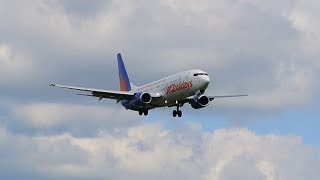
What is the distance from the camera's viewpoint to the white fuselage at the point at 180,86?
149000 mm

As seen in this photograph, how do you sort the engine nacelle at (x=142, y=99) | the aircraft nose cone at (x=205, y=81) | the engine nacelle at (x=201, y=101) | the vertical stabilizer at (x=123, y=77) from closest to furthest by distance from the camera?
the aircraft nose cone at (x=205, y=81) → the engine nacelle at (x=142, y=99) → the engine nacelle at (x=201, y=101) → the vertical stabilizer at (x=123, y=77)

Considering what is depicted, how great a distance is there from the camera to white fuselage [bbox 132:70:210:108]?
14900 cm

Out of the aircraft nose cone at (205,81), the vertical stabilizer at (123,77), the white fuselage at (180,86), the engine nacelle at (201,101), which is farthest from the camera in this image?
the vertical stabilizer at (123,77)

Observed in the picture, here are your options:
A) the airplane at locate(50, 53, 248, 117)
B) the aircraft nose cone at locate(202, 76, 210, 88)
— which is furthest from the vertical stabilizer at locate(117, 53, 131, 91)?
the aircraft nose cone at locate(202, 76, 210, 88)

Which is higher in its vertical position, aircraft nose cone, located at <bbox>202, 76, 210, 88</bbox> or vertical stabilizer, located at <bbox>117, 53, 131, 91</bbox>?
vertical stabilizer, located at <bbox>117, 53, 131, 91</bbox>

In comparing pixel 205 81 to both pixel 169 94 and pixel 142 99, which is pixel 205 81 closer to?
pixel 169 94

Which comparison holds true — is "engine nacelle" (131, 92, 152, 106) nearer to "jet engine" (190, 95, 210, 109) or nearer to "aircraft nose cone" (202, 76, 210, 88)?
"jet engine" (190, 95, 210, 109)

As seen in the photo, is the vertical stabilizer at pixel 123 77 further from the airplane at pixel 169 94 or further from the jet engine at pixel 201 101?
the jet engine at pixel 201 101

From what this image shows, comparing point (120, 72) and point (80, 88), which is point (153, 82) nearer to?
point (80, 88)

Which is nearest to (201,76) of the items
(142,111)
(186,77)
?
(186,77)

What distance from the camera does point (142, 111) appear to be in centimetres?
15975

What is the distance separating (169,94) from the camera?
152m

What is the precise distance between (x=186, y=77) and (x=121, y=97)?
1290cm

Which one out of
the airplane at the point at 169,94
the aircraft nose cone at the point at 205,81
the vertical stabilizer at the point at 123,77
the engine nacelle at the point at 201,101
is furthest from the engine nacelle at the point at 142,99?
the vertical stabilizer at the point at 123,77
